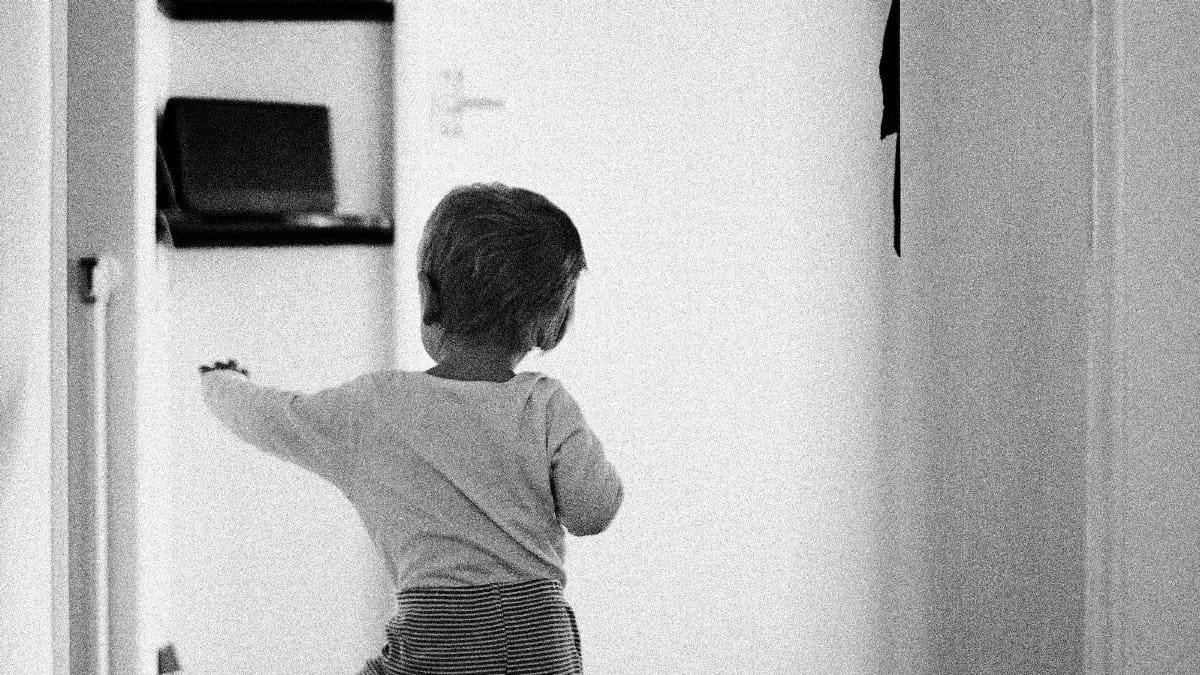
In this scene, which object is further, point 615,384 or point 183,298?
point 615,384

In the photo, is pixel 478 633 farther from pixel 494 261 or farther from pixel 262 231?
pixel 262 231

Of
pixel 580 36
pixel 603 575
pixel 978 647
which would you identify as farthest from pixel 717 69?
pixel 978 647

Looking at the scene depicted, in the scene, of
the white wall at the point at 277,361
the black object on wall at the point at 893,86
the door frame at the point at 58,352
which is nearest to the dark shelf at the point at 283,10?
the white wall at the point at 277,361

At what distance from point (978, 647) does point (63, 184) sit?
110cm

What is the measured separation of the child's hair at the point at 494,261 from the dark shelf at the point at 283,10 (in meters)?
0.36

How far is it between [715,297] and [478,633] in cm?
78

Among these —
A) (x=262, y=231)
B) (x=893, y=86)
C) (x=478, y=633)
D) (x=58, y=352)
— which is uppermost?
(x=893, y=86)

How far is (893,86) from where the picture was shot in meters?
1.55

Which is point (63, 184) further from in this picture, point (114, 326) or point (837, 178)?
point (837, 178)

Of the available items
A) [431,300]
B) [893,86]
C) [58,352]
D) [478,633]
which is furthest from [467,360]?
Result: [893,86]

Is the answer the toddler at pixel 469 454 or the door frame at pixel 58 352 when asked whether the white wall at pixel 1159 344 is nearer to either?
the toddler at pixel 469 454

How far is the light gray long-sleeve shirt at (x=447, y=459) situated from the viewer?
1021mm

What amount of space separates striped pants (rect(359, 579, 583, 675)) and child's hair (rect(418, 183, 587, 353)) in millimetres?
224

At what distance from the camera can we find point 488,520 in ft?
3.37
